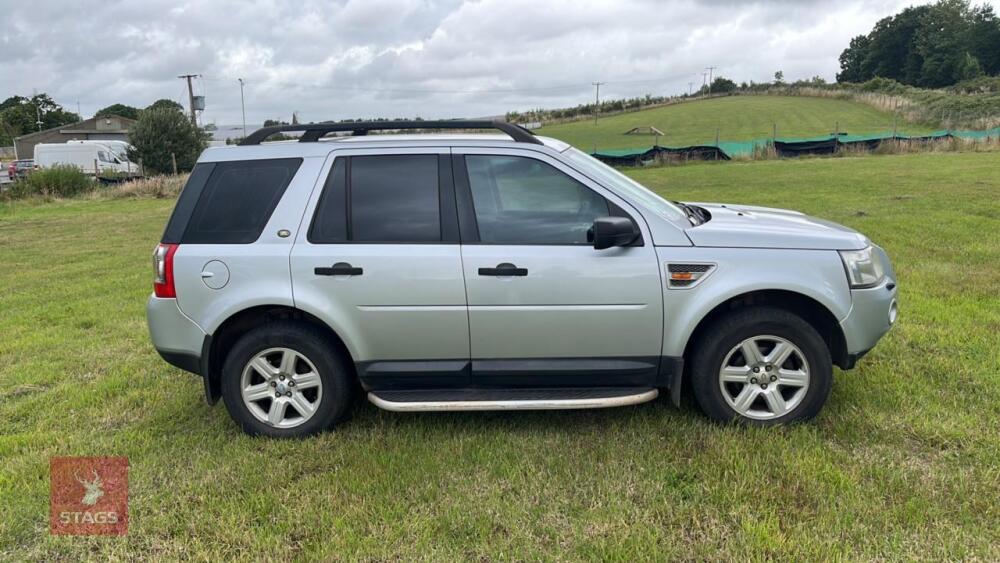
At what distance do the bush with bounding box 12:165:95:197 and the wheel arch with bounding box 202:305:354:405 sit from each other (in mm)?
25150

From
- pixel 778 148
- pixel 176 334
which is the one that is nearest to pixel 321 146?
pixel 176 334

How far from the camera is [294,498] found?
10.7 feet

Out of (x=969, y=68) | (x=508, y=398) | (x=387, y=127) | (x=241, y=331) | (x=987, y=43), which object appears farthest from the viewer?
(x=987, y=43)

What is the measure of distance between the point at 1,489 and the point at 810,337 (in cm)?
448

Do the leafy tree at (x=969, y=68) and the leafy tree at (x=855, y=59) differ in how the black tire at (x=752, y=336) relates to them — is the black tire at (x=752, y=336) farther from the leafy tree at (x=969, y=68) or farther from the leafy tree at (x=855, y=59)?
the leafy tree at (x=855, y=59)

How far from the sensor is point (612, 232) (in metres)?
3.46

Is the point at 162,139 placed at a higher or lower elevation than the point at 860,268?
higher

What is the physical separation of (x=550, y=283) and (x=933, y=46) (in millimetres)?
112145

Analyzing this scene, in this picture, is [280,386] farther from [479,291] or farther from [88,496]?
[479,291]

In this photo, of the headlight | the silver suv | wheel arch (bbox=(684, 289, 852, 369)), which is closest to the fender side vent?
the silver suv

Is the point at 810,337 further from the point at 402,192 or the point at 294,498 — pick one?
the point at 294,498

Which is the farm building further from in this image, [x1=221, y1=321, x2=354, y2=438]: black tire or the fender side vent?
the fender side vent

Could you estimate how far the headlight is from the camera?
144 inches

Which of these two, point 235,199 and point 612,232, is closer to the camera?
point 612,232
